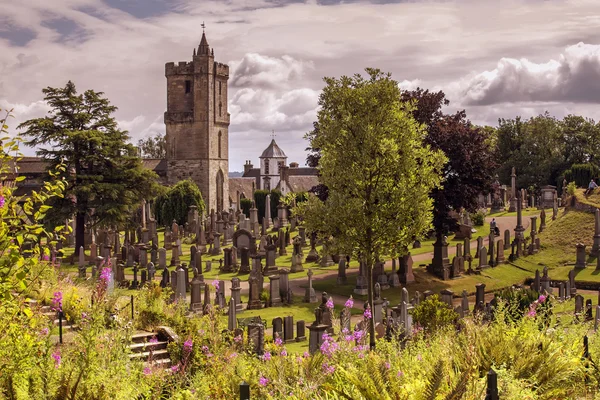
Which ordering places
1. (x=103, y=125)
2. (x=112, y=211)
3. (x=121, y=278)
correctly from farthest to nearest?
(x=103, y=125) → (x=112, y=211) → (x=121, y=278)

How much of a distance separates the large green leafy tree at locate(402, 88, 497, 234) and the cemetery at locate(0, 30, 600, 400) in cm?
8

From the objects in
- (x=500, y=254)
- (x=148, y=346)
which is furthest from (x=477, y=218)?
(x=148, y=346)

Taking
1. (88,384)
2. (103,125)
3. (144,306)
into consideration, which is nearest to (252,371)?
(88,384)

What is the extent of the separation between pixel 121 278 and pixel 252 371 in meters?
18.2

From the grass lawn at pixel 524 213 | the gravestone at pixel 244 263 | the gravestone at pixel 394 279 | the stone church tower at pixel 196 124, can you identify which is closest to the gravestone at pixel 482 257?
the gravestone at pixel 394 279

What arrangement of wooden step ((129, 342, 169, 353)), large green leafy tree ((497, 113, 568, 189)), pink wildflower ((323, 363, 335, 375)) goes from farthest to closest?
large green leafy tree ((497, 113, 568, 189)), wooden step ((129, 342, 169, 353)), pink wildflower ((323, 363, 335, 375))

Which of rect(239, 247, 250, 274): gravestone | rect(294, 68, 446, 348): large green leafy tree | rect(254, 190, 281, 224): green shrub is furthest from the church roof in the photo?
rect(294, 68, 446, 348): large green leafy tree

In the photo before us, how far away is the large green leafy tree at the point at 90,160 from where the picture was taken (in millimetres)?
34412

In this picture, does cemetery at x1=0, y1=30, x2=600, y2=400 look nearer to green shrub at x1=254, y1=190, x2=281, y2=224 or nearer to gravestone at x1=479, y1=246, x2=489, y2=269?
gravestone at x1=479, y1=246, x2=489, y2=269

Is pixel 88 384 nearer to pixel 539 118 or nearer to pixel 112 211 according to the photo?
pixel 112 211

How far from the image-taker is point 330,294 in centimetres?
2553

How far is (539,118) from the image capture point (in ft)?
221

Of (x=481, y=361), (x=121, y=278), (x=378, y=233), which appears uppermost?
(x=378, y=233)

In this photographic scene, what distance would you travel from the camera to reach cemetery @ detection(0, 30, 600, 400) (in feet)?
24.3
